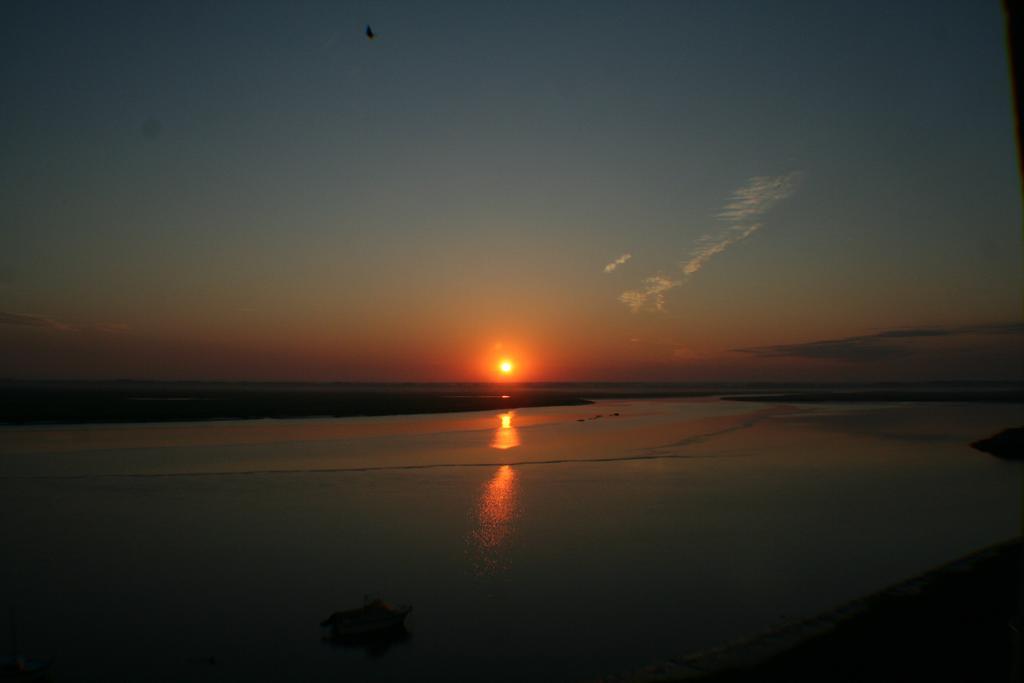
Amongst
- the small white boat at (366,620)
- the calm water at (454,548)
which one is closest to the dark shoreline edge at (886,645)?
the calm water at (454,548)

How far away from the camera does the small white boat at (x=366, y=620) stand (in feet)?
42.8

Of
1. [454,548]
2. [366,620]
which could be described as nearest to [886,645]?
[366,620]

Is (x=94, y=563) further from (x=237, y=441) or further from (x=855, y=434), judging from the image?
(x=855, y=434)

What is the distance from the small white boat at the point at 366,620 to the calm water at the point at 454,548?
436 millimetres

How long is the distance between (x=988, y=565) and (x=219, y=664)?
1482 cm

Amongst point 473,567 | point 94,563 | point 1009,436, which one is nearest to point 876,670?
point 473,567

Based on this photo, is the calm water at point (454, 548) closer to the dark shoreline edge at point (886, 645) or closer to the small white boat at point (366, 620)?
the small white boat at point (366, 620)

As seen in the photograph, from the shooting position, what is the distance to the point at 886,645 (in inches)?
403

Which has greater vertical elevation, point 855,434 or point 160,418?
point 160,418

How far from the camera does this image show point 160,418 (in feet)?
213

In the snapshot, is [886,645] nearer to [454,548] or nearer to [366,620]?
[366,620]

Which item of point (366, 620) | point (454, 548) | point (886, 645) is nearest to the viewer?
point (886, 645)

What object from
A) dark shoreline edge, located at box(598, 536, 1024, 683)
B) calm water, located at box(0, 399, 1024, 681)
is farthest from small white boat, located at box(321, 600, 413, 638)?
dark shoreline edge, located at box(598, 536, 1024, 683)

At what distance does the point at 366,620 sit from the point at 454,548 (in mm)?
6208
